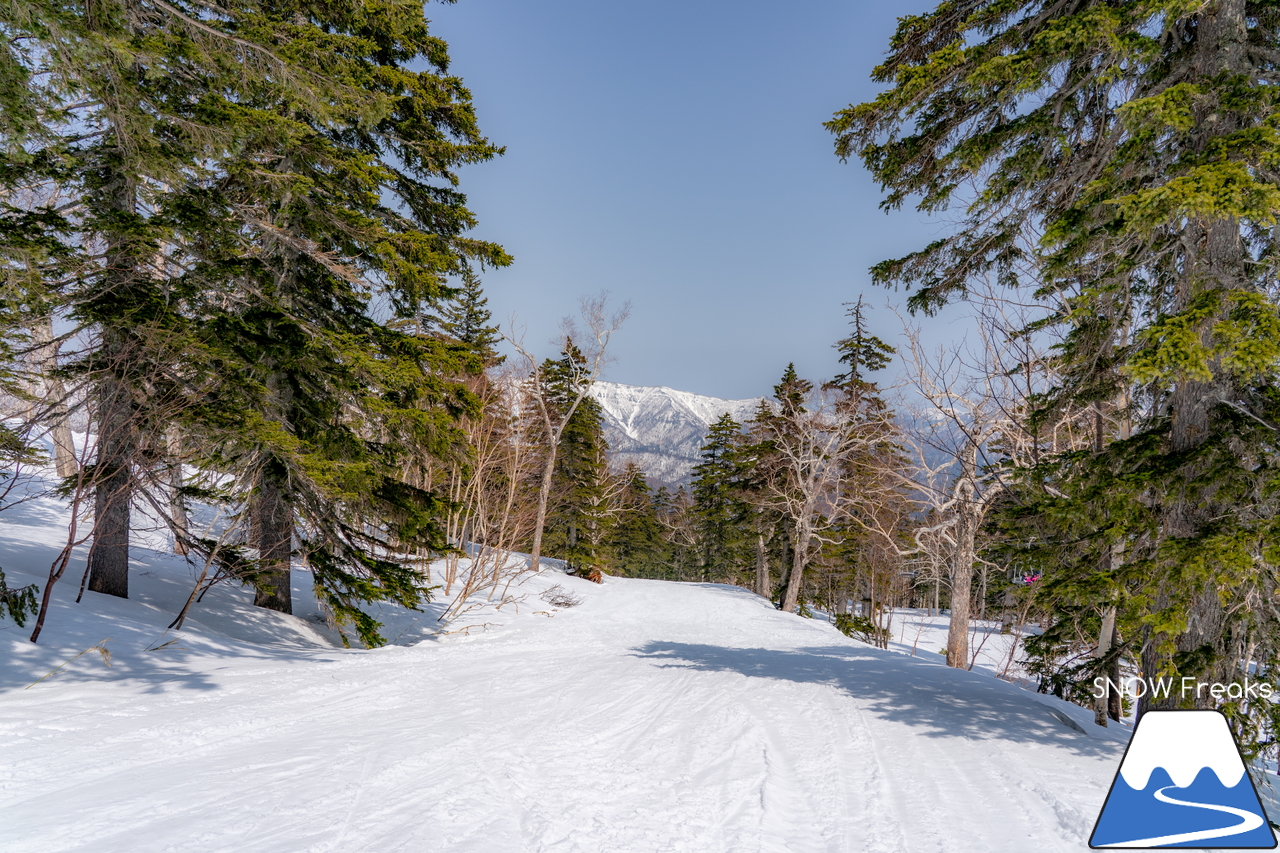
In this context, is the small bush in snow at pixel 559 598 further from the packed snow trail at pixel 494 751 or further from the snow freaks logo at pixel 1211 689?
the snow freaks logo at pixel 1211 689

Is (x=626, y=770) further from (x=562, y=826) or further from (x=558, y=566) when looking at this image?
(x=558, y=566)

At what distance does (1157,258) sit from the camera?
14.9 feet

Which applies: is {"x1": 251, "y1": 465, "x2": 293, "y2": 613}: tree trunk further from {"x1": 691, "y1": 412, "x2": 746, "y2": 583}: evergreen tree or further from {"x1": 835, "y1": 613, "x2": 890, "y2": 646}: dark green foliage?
{"x1": 691, "y1": 412, "x2": 746, "y2": 583}: evergreen tree

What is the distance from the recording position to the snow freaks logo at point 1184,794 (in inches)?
105

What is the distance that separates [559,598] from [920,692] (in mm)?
11372

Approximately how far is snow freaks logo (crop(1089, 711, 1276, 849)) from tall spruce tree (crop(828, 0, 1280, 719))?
2.54 feet

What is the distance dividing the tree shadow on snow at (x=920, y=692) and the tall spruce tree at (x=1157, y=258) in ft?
3.56

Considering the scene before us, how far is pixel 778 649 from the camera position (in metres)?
10.5

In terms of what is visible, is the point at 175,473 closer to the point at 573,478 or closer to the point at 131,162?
the point at 131,162

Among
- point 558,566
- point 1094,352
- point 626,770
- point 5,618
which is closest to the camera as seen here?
point 626,770

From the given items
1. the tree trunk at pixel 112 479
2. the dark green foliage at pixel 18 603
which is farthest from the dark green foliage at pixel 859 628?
the dark green foliage at pixel 18 603

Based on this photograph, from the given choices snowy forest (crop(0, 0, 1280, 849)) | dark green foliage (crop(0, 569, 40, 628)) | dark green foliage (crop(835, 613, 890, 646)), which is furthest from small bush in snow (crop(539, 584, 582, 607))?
dark green foliage (crop(0, 569, 40, 628))

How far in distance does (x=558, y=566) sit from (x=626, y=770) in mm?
21499

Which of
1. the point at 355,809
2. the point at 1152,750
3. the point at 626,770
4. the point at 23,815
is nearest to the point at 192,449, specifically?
the point at 23,815
